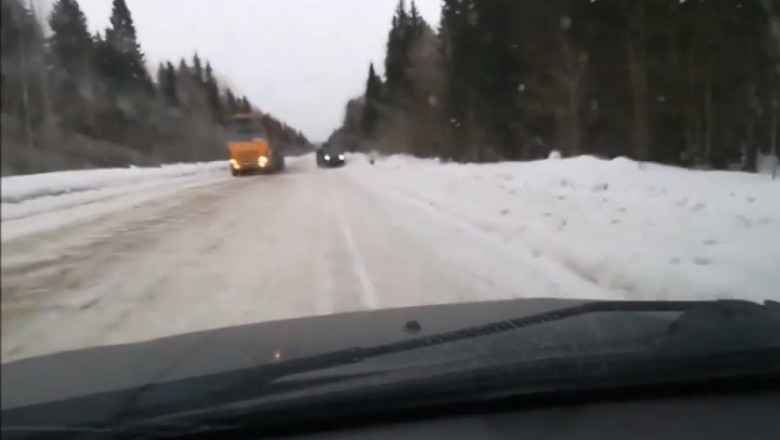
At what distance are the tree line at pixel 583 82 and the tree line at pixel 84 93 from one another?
437 centimetres

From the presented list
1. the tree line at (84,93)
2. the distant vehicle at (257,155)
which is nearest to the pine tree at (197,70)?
the tree line at (84,93)

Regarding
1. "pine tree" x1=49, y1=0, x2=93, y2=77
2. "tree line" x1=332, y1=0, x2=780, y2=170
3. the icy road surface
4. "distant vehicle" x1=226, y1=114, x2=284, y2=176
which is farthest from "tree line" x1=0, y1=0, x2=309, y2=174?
"distant vehicle" x1=226, y1=114, x2=284, y2=176

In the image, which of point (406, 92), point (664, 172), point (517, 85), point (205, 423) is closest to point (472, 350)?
point (205, 423)

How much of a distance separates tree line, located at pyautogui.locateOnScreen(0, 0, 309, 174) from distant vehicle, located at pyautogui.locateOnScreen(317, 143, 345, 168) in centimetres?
5160

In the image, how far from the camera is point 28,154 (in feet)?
12.7

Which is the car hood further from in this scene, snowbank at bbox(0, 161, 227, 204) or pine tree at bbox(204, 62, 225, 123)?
pine tree at bbox(204, 62, 225, 123)

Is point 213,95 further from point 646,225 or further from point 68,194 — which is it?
point 646,225

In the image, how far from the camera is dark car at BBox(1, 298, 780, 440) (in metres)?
3.30

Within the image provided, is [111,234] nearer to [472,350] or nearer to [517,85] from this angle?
[472,350]

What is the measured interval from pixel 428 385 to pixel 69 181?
2648 mm

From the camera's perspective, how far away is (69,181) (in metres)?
5.02

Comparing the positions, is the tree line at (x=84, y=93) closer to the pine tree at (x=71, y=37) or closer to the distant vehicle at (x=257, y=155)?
the pine tree at (x=71, y=37)

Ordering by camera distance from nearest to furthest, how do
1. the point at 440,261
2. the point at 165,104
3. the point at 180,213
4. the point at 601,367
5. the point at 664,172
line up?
Result: the point at 601,367
the point at 165,104
the point at 440,261
the point at 180,213
the point at 664,172

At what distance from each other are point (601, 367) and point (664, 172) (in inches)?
702
